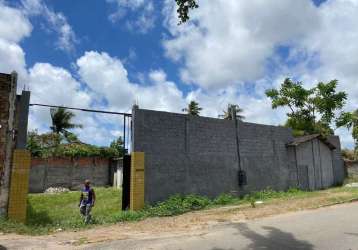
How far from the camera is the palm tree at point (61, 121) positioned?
36.3 metres

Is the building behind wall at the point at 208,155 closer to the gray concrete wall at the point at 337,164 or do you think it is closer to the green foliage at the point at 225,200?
the green foliage at the point at 225,200

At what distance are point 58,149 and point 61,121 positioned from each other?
8.31m

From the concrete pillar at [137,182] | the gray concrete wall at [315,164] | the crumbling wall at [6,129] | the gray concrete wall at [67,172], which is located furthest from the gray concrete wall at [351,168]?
the crumbling wall at [6,129]

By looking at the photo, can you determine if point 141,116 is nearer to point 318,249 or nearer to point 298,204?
point 298,204

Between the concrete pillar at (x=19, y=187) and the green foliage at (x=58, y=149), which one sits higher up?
the green foliage at (x=58, y=149)

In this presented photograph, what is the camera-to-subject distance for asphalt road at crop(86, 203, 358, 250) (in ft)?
25.3

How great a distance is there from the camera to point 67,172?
2758 cm

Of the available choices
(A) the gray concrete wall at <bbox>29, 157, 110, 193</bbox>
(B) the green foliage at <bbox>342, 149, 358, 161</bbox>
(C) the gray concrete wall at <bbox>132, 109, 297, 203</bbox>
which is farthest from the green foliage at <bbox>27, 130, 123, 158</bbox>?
(B) the green foliage at <bbox>342, 149, 358, 161</bbox>

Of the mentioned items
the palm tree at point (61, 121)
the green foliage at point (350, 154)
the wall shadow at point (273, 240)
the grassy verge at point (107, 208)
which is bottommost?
the wall shadow at point (273, 240)

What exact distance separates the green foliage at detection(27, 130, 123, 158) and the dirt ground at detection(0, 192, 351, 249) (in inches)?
684

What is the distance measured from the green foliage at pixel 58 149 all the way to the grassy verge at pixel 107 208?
28.5 ft

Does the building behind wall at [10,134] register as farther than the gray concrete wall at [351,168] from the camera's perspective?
No

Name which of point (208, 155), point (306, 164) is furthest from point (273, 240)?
point (306, 164)

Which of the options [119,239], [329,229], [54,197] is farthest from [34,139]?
[329,229]
